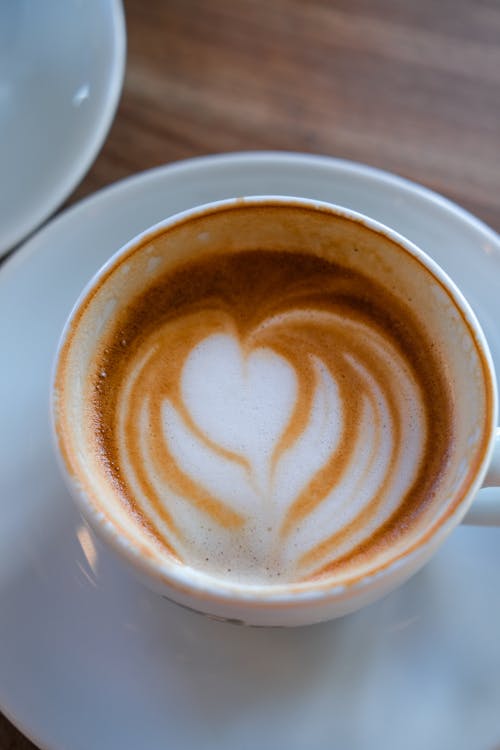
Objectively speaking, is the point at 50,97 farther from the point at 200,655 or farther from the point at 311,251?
the point at 200,655

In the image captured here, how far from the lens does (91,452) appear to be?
997 millimetres

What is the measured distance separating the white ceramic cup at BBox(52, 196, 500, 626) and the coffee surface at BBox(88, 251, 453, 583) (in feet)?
0.12

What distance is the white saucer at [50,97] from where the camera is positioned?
4.07ft

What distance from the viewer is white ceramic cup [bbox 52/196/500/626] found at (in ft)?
2.70

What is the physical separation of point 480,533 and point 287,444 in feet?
0.83

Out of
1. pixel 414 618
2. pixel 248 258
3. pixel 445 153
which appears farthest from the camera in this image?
pixel 445 153

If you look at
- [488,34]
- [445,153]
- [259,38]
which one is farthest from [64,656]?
[488,34]

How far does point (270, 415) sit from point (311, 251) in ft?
0.79

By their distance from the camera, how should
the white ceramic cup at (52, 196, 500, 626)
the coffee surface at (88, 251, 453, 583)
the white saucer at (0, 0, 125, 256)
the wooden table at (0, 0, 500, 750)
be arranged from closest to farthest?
the white ceramic cup at (52, 196, 500, 626) < the coffee surface at (88, 251, 453, 583) < the white saucer at (0, 0, 125, 256) < the wooden table at (0, 0, 500, 750)

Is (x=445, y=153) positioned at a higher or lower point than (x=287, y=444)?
higher

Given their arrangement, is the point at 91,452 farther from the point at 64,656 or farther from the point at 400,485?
the point at 400,485

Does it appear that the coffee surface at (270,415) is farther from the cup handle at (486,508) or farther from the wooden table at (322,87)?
the wooden table at (322,87)

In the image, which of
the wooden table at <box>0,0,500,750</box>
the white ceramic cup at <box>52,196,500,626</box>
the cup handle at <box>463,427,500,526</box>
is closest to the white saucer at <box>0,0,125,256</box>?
the wooden table at <box>0,0,500,750</box>

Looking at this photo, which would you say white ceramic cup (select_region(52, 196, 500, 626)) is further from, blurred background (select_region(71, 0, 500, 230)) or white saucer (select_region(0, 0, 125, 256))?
blurred background (select_region(71, 0, 500, 230))
